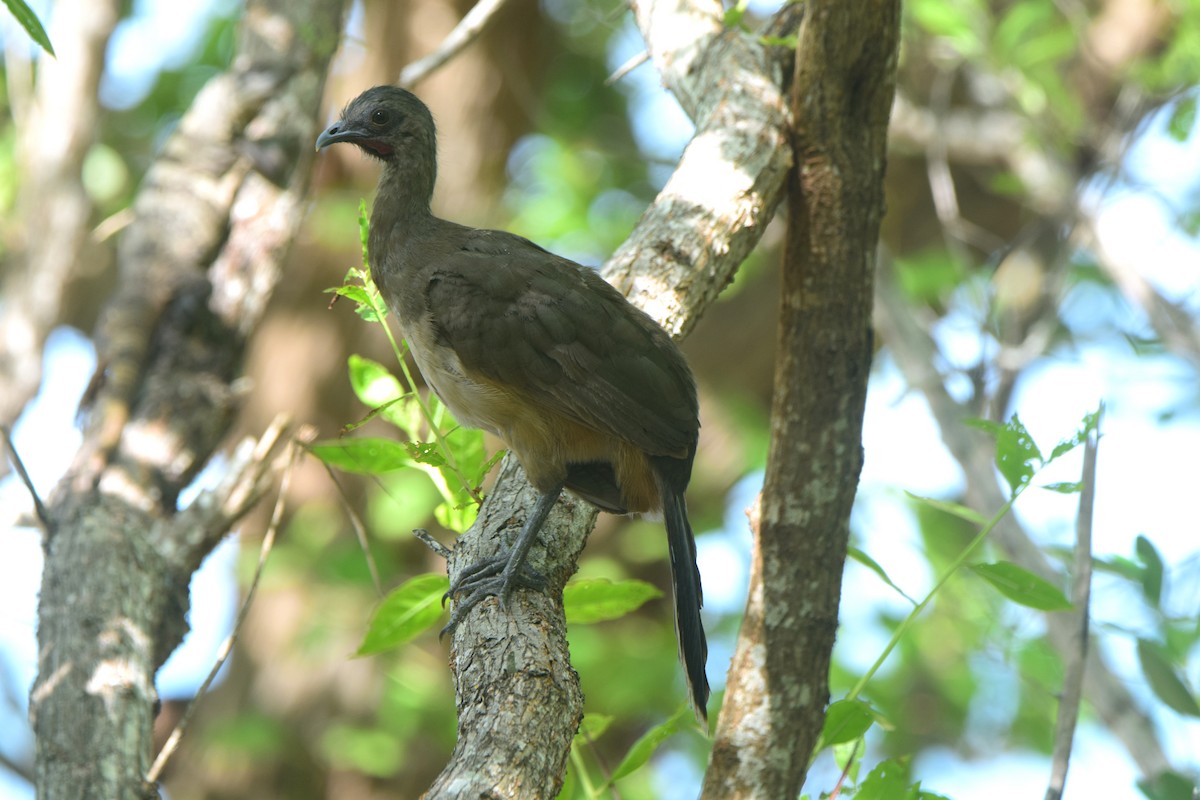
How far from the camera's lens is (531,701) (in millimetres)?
2131

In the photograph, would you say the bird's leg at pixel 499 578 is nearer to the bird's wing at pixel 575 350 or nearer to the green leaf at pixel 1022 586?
the bird's wing at pixel 575 350

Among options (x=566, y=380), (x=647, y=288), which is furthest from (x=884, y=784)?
(x=647, y=288)

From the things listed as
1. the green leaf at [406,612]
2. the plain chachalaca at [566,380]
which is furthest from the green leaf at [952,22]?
the green leaf at [406,612]

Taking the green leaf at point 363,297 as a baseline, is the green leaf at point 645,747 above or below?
below

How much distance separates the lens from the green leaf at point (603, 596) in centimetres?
276

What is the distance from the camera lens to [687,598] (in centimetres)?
289

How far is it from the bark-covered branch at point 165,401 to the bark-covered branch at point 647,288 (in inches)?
41.0

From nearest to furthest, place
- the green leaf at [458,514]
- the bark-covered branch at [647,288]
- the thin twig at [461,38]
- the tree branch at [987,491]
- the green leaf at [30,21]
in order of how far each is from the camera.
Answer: the green leaf at [30,21] → the bark-covered branch at [647,288] → the green leaf at [458,514] → the thin twig at [461,38] → the tree branch at [987,491]

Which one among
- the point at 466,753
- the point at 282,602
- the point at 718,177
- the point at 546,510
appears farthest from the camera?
the point at 282,602

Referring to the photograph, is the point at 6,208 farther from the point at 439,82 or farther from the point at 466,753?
the point at 466,753

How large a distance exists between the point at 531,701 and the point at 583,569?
181 inches

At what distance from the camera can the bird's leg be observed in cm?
257

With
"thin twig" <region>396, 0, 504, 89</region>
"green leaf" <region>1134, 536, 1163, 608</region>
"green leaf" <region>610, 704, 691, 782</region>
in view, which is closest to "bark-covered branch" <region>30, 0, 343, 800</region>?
"thin twig" <region>396, 0, 504, 89</region>

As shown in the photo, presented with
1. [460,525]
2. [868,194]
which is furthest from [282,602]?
[868,194]
